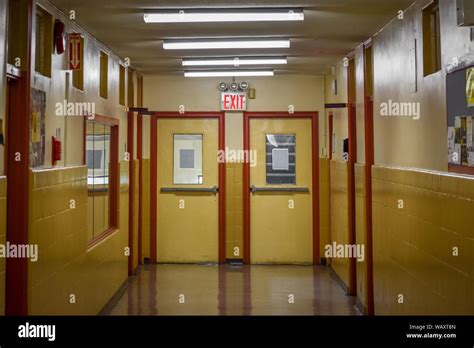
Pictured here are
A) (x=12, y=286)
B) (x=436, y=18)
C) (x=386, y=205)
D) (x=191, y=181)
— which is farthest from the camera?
(x=191, y=181)

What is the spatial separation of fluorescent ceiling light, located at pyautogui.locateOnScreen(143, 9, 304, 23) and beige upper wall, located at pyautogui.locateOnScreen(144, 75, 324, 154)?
4.02 m

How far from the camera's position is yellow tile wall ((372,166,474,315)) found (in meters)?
3.28

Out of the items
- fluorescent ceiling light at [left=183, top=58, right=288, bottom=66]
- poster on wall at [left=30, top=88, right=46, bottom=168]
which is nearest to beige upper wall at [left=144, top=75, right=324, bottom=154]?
fluorescent ceiling light at [left=183, top=58, right=288, bottom=66]

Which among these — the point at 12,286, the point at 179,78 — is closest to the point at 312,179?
the point at 179,78

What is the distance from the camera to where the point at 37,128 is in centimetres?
405

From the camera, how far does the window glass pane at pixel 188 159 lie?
8.80m

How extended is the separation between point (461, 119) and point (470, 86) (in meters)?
0.23

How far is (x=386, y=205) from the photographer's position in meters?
5.05

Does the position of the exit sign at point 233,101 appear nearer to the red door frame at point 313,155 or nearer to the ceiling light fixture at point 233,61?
the red door frame at point 313,155

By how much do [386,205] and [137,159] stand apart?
13.8ft

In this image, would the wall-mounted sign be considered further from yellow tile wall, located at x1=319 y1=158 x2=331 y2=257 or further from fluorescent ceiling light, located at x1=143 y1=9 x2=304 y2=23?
yellow tile wall, located at x1=319 y1=158 x2=331 y2=257

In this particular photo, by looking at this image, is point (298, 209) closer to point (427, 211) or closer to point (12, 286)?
point (427, 211)

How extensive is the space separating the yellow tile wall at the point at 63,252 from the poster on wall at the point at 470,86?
2736mm

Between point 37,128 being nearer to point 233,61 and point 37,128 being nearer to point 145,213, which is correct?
point 233,61
